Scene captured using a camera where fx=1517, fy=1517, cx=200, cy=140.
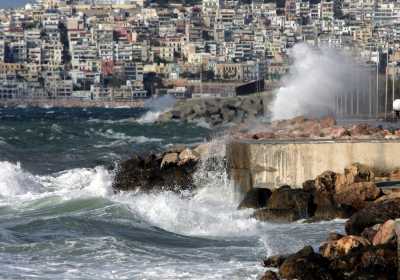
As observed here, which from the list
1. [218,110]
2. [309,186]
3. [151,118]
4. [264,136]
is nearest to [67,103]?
[151,118]

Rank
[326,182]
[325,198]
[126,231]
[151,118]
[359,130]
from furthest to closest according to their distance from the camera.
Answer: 1. [151,118]
2. [359,130]
3. [326,182]
4. [325,198]
5. [126,231]

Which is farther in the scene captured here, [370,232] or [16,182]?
[16,182]

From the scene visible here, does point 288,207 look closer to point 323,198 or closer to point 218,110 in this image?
point 323,198

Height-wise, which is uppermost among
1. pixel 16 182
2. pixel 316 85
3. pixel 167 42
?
pixel 16 182

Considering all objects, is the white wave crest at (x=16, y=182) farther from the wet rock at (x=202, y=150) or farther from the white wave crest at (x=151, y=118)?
the white wave crest at (x=151, y=118)

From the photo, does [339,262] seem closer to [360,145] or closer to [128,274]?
[128,274]

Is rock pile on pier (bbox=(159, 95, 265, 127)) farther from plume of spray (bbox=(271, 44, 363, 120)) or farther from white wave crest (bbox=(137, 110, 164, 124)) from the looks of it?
plume of spray (bbox=(271, 44, 363, 120))

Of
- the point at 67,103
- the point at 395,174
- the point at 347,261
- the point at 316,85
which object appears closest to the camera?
the point at 347,261

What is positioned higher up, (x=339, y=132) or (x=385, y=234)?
(x=385, y=234)

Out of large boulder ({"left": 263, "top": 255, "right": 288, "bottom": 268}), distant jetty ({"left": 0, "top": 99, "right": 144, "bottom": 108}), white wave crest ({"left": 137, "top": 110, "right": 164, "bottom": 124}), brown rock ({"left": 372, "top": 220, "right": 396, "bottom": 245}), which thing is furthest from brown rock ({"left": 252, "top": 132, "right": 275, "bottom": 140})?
distant jetty ({"left": 0, "top": 99, "right": 144, "bottom": 108})

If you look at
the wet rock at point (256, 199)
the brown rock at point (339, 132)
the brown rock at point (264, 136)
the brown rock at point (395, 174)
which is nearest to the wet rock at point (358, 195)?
the brown rock at point (395, 174)
